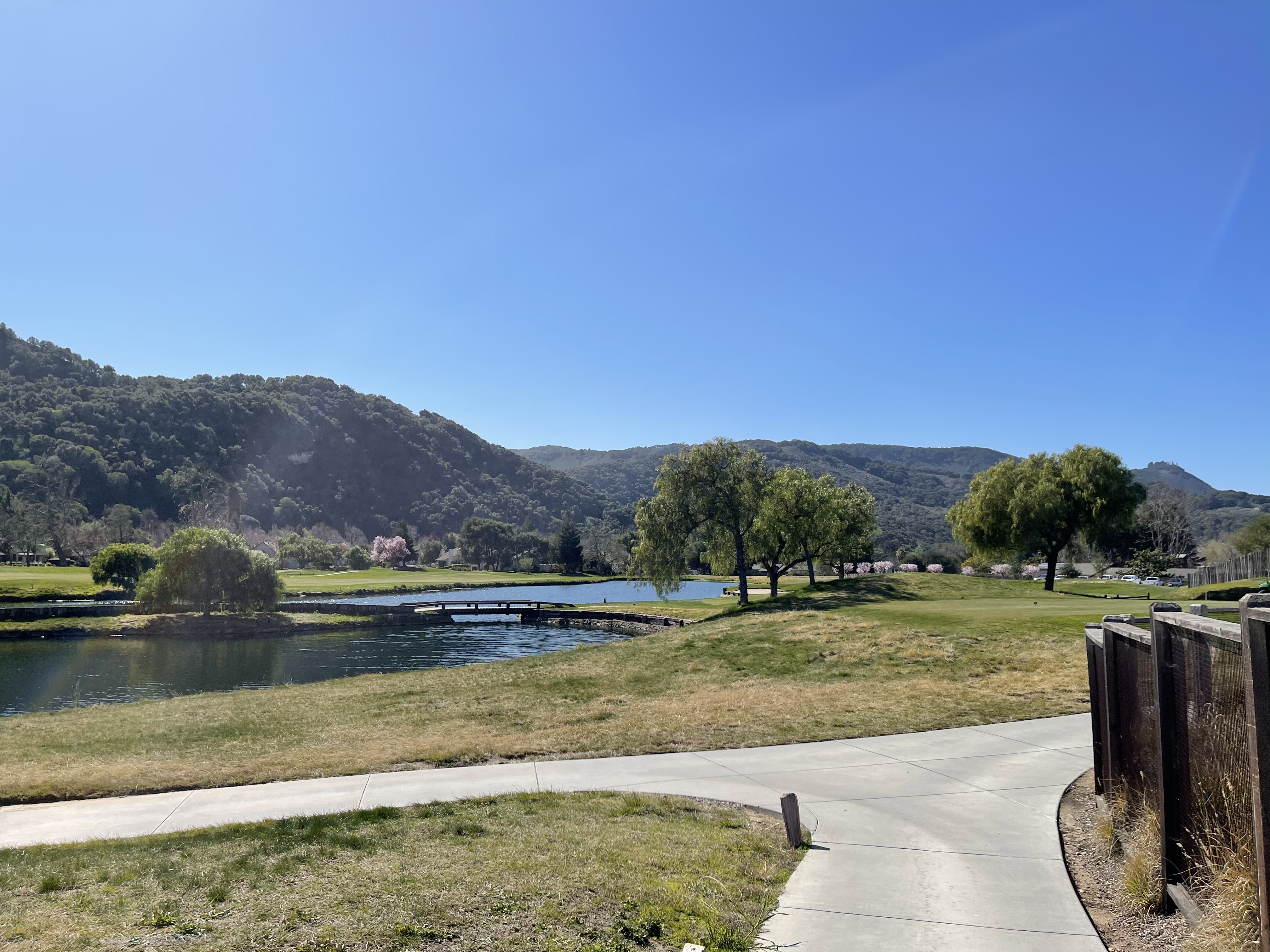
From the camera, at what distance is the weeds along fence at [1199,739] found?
3732mm

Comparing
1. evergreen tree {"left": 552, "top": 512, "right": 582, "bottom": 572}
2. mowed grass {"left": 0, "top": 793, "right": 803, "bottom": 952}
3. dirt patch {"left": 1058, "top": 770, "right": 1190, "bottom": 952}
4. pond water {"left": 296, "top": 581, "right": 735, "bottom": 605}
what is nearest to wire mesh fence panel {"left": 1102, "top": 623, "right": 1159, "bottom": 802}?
dirt patch {"left": 1058, "top": 770, "right": 1190, "bottom": 952}

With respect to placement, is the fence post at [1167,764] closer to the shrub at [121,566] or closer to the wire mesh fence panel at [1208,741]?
the wire mesh fence panel at [1208,741]

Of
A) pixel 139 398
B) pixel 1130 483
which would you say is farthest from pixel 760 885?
pixel 139 398

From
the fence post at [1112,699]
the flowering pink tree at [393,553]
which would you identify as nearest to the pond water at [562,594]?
the flowering pink tree at [393,553]

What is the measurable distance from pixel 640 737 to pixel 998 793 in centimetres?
500

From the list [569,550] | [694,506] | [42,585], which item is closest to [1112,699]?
[694,506]

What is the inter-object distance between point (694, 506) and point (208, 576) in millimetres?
34987

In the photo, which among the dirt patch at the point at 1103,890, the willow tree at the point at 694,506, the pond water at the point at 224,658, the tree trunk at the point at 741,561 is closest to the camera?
the dirt patch at the point at 1103,890

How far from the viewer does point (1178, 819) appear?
5328 mm

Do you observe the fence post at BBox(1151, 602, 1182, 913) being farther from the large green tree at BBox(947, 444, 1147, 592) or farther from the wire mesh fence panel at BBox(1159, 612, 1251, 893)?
the large green tree at BBox(947, 444, 1147, 592)

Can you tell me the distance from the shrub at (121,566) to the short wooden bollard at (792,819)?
70.9 meters

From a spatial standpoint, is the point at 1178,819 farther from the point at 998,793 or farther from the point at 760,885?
the point at 998,793

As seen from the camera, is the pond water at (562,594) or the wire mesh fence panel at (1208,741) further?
the pond water at (562,594)

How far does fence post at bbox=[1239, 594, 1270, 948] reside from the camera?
3660 millimetres
